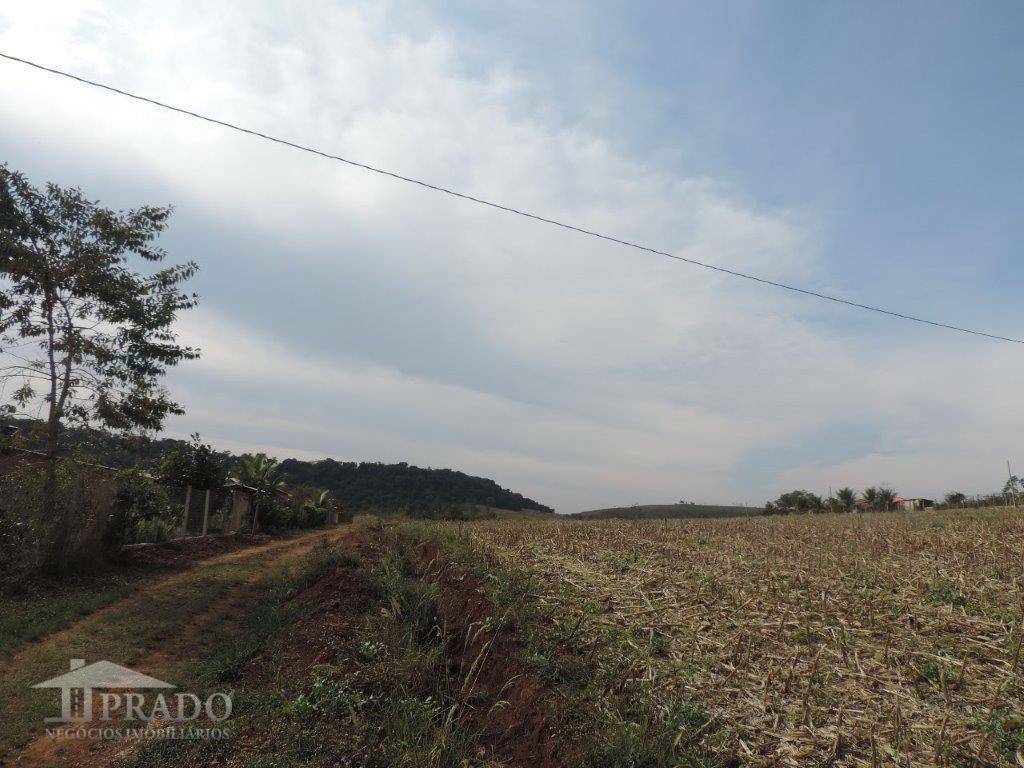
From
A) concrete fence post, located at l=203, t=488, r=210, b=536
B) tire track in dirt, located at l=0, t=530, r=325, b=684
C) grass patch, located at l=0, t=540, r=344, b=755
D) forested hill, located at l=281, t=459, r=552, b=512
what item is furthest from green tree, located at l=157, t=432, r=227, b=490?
forested hill, located at l=281, t=459, r=552, b=512

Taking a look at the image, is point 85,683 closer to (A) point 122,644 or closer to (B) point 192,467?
(A) point 122,644

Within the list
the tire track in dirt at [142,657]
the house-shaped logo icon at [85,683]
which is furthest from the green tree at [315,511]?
the house-shaped logo icon at [85,683]

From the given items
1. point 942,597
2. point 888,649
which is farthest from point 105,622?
point 942,597

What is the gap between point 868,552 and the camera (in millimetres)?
10688

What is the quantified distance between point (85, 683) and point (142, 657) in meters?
0.88

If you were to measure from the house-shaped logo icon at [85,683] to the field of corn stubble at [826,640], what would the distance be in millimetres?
5031

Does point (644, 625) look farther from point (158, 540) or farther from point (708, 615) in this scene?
point (158, 540)

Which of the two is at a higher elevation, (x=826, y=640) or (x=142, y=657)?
(x=826, y=640)

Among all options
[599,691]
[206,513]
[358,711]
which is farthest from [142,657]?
[206,513]

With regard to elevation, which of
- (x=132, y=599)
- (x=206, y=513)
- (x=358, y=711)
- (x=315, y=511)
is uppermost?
(x=358, y=711)

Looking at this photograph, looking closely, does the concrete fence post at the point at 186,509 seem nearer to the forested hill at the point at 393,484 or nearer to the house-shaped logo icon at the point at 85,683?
the house-shaped logo icon at the point at 85,683

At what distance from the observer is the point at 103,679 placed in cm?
637

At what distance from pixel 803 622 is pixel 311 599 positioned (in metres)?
6.77

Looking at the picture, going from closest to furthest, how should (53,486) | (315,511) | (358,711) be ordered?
1. (358,711)
2. (53,486)
3. (315,511)
